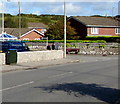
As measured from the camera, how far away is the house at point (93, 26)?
6097cm

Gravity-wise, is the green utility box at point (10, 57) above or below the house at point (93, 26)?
below

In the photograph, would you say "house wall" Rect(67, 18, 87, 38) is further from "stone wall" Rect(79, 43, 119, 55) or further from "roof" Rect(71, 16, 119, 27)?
"stone wall" Rect(79, 43, 119, 55)

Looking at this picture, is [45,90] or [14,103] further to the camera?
[45,90]

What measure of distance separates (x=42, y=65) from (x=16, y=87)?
9662 millimetres

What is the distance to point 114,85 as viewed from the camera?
39.3ft

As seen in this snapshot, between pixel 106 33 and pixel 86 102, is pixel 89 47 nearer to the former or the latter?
pixel 106 33

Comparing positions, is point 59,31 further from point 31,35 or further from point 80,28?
point 31,35

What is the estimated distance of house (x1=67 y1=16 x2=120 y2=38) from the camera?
2400 inches

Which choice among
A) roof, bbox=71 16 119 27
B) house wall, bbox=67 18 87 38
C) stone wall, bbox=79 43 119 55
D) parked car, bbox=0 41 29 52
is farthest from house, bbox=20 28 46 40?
parked car, bbox=0 41 29 52

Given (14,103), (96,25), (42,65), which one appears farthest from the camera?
(96,25)

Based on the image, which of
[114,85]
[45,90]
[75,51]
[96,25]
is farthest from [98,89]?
[96,25]

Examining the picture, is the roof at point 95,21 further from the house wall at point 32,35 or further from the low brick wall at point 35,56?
the low brick wall at point 35,56

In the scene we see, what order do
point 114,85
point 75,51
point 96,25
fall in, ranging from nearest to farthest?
point 114,85
point 75,51
point 96,25

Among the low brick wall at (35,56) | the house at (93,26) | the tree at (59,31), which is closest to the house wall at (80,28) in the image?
the house at (93,26)
